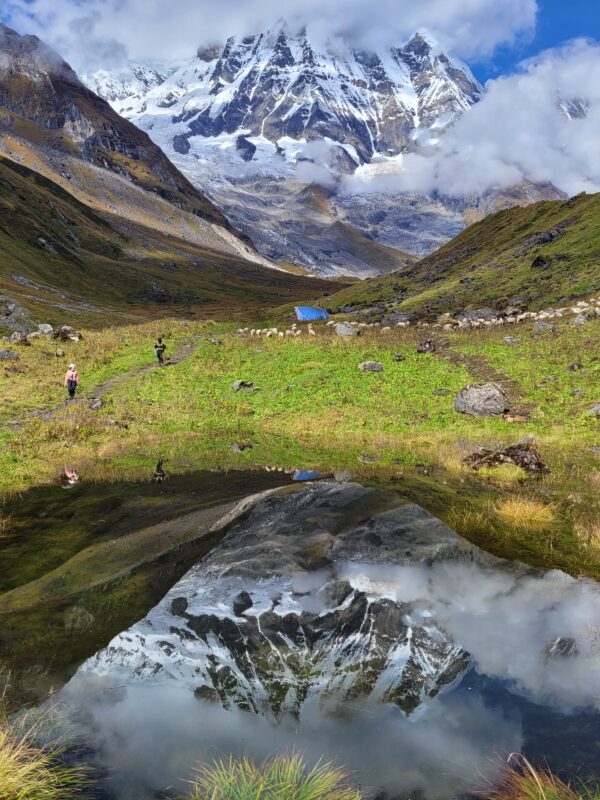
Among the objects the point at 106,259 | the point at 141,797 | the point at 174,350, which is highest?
the point at 106,259

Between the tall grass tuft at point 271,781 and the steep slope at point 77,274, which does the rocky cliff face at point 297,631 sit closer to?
the tall grass tuft at point 271,781

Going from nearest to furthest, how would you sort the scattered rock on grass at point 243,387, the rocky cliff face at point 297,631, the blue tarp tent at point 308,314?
1. the rocky cliff face at point 297,631
2. the scattered rock on grass at point 243,387
3. the blue tarp tent at point 308,314

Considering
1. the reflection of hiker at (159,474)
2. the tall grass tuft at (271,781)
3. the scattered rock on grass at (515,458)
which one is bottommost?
the tall grass tuft at (271,781)

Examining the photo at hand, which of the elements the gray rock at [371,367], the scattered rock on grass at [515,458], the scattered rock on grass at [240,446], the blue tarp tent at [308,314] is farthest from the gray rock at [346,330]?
the blue tarp tent at [308,314]

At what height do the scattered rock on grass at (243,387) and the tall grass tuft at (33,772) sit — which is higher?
the scattered rock on grass at (243,387)

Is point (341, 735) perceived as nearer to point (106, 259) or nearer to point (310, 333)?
point (310, 333)

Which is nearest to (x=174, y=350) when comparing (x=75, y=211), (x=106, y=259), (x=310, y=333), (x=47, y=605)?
(x=310, y=333)

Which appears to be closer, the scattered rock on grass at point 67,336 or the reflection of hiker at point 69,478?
the reflection of hiker at point 69,478

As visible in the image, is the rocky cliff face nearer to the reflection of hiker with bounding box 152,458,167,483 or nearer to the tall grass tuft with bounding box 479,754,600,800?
the tall grass tuft with bounding box 479,754,600,800
